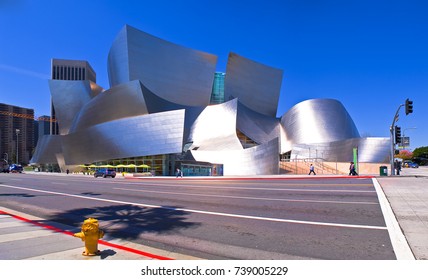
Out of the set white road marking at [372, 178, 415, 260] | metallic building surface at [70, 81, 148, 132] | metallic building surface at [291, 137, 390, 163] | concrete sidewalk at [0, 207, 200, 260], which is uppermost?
metallic building surface at [70, 81, 148, 132]

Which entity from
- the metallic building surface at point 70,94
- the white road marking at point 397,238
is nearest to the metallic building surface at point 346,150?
the white road marking at point 397,238

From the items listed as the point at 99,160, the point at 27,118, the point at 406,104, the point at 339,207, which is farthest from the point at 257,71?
the point at 27,118

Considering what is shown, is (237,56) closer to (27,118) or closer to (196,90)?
(196,90)

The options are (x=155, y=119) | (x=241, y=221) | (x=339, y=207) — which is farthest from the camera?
(x=155, y=119)

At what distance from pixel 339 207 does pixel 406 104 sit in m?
19.5

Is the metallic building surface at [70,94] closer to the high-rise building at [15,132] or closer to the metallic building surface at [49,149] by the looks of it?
the metallic building surface at [49,149]

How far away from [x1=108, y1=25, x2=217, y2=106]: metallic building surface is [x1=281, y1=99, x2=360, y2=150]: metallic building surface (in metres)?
21.2

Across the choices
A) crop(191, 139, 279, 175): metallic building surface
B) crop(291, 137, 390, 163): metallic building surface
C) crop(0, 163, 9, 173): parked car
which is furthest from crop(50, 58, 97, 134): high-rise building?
crop(191, 139, 279, 175): metallic building surface

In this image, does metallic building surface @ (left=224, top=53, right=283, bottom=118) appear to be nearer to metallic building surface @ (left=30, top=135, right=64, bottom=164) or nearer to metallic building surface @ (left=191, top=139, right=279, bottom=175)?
metallic building surface @ (left=191, top=139, right=279, bottom=175)

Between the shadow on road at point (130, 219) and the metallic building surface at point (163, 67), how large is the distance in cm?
4901

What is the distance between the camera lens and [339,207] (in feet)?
33.7

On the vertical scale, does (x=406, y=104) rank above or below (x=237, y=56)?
below

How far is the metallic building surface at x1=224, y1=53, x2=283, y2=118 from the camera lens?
208 feet
